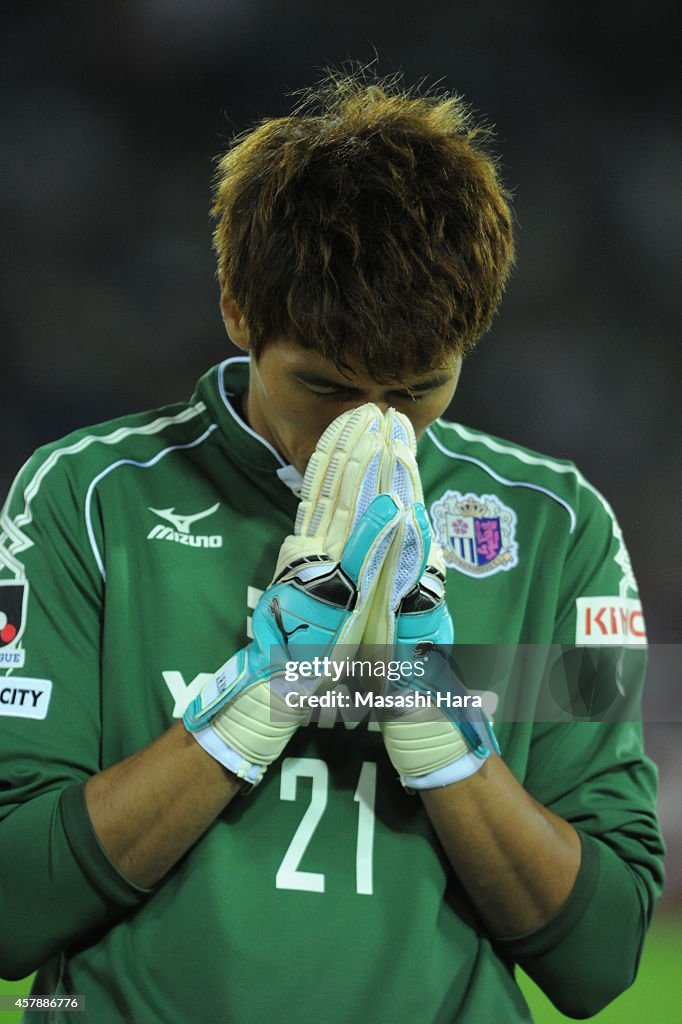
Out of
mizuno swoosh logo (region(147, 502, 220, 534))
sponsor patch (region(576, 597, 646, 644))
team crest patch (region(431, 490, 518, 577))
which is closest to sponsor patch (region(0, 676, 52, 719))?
mizuno swoosh logo (region(147, 502, 220, 534))

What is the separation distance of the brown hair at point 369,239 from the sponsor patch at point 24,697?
40 cm

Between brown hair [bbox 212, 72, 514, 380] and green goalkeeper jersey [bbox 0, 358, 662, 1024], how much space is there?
204 millimetres

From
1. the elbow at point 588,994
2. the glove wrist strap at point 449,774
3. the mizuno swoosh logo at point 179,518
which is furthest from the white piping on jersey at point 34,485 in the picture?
the elbow at point 588,994

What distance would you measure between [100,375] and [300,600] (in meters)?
0.61

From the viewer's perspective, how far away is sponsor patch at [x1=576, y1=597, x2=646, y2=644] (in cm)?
115

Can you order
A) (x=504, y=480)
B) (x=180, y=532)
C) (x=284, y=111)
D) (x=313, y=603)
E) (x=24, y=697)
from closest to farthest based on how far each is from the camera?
(x=313, y=603)
(x=24, y=697)
(x=180, y=532)
(x=504, y=480)
(x=284, y=111)

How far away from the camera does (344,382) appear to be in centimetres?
100

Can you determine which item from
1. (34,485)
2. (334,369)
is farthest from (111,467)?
(334,369)

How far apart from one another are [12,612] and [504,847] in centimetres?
55

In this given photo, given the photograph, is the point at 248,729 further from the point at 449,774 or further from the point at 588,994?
the point at 588,994

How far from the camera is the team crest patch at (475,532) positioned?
3.80ft

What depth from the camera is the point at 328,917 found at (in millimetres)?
989

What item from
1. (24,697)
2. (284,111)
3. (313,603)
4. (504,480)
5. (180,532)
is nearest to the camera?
(313,603)

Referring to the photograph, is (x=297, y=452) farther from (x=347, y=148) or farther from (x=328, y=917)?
(x=328, y=917)
